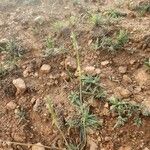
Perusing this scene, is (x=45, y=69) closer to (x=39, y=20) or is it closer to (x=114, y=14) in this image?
(x=39, y=20)

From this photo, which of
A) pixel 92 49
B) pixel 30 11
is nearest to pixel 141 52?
pixel 92 49

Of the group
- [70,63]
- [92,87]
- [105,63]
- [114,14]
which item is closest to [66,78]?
[70,63]

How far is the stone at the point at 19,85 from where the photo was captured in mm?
3071

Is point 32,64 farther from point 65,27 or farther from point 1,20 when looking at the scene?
point 1,20

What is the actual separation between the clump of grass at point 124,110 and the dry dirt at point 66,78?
0.14ft

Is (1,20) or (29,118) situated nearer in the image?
(29,118)

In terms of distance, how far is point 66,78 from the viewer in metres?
3.10

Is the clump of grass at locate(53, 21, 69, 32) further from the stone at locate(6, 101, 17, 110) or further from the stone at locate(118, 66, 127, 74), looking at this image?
the stone at locate(6, 101, 17, 110)

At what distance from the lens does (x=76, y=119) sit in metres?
2.78

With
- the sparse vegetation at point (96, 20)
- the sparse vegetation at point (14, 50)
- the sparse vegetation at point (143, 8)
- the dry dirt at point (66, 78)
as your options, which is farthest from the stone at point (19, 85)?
the sparse vegetation at point (143, 8)

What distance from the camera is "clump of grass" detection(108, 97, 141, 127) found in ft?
8.84

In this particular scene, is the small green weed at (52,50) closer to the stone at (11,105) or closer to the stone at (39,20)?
the stone at (39,20)

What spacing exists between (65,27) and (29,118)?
45.6 inches

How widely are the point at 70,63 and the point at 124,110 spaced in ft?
2.38
